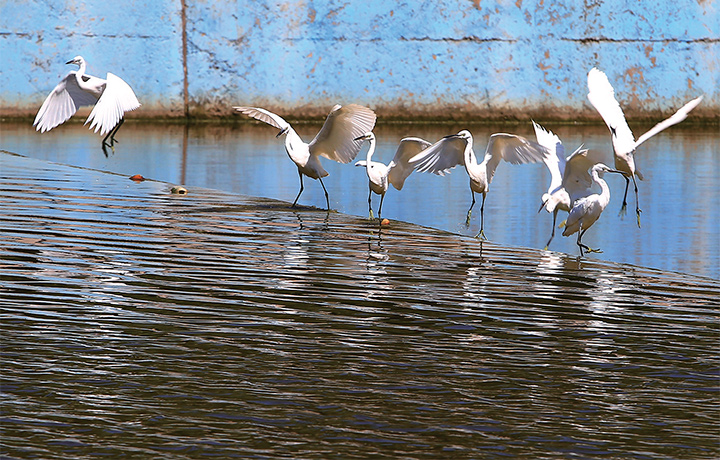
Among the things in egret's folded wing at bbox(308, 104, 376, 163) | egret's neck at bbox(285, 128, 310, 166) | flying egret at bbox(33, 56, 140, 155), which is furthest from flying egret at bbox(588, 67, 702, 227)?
flying egret at bbox(33, 56, 140, 155)

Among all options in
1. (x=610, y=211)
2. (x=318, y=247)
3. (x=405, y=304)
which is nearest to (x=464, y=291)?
(x=405, y=304)

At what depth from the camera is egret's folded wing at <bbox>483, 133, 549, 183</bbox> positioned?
34.5 feet

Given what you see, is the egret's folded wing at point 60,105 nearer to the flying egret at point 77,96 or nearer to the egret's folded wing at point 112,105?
the flying egret at point 77,96

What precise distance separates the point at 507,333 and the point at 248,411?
2089 millimetres

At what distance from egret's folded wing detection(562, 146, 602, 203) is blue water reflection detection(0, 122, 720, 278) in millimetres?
213

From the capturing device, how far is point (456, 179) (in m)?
14.8

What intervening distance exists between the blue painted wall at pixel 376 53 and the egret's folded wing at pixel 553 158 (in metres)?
11.5

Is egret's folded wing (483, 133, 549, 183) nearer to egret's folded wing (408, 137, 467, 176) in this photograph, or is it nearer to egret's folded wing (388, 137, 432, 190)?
egret's folded wing (408, 137, 467, 176)

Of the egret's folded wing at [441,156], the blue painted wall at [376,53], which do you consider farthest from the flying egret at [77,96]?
the blue painted wall at [376,53]

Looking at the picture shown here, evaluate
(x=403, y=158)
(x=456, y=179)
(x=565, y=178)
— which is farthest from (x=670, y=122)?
(x=456, y=179)

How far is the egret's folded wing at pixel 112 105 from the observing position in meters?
13.4

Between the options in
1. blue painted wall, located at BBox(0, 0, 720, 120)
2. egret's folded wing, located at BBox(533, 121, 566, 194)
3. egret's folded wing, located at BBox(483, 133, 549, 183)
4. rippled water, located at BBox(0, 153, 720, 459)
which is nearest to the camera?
rippled water, located at BBox(0, 153, 720, 459)

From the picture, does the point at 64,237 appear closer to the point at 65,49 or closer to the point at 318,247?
the point at 318,247

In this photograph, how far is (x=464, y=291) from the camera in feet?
25.5
